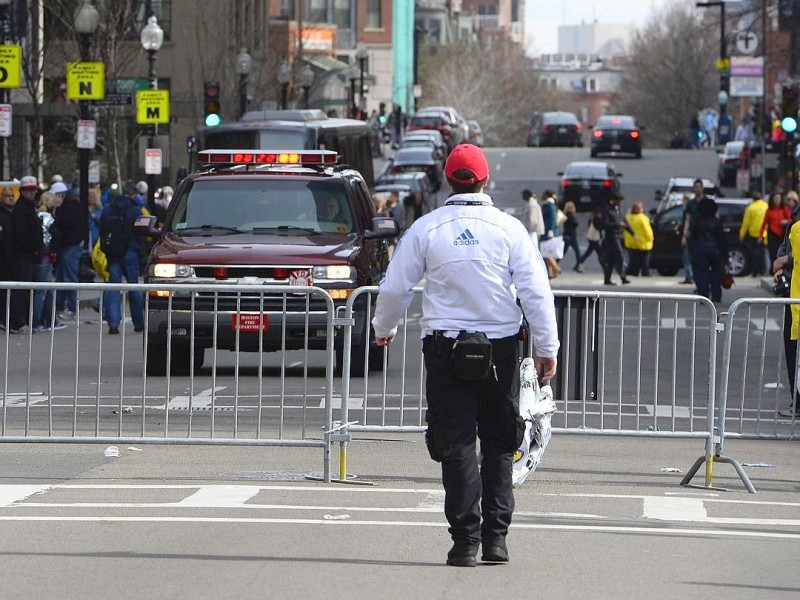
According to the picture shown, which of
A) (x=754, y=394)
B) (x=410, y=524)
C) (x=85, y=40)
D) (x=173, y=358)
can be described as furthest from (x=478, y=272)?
(x=85, y=40)

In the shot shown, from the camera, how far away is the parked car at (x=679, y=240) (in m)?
34.9

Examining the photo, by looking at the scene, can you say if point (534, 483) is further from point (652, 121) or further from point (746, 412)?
point (652, 121)

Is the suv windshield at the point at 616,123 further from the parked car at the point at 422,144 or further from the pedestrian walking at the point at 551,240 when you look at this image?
the pedestrian walking at the point at 551,240

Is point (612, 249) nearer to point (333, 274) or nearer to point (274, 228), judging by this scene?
point (274, 228)

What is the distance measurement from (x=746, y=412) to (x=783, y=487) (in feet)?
5.26

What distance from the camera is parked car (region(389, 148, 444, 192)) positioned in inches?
2317

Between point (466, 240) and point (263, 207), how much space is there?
9.35m

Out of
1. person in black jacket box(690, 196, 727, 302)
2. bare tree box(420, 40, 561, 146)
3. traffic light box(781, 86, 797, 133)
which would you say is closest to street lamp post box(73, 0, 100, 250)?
person in black jacket box(690, 196, 727, 302)

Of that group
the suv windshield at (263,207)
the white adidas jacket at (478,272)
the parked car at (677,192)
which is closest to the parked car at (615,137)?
the parked car at (677,192)

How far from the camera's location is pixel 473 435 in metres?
7.57

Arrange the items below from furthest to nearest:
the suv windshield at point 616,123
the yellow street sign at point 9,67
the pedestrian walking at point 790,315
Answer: the suv windshield at point 616,123 < the yellow street sign at point 9,67 < the pedestrian walking at point 790,315

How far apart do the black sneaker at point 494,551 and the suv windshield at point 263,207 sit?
9264 mm

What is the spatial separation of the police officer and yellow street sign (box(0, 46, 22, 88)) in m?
19.8

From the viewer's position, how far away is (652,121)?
12369 cm
